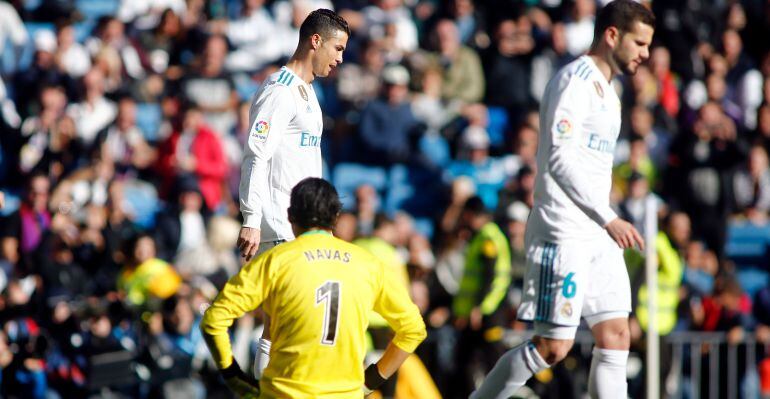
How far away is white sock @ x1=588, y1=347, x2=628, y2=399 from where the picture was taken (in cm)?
782

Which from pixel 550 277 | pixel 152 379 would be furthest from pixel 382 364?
pixel 152 379

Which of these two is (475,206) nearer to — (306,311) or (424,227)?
→ (424,227)

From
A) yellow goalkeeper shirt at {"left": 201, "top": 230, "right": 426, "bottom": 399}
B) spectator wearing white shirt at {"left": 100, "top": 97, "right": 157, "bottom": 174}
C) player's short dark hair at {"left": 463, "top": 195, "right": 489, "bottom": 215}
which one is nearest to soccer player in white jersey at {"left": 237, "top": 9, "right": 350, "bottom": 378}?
yellow goalkeeper shirt at {"left": 201, "top": 230, "right": 426, "bottom": 399}

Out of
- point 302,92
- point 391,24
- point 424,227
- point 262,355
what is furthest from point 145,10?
point 262,355

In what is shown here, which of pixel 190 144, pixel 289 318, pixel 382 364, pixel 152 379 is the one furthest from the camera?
pixel 190 144

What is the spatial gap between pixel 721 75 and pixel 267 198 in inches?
443

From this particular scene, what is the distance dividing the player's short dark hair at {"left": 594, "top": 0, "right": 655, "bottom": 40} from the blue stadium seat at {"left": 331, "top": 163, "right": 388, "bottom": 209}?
847 cm

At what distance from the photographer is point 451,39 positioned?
17.4m

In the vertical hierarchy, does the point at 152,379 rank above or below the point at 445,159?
below

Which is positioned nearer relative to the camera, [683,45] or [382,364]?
[382,364]

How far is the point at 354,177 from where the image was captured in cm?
1662

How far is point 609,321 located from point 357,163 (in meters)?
9.34

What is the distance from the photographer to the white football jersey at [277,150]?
7879mm

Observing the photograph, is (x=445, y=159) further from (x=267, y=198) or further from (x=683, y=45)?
(x=267, y=198)
